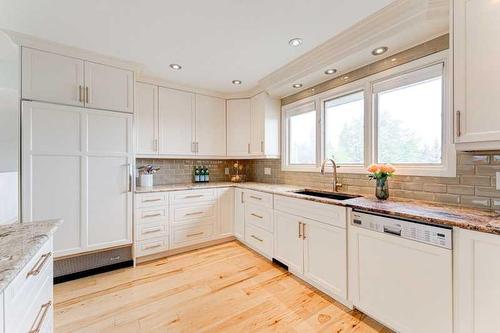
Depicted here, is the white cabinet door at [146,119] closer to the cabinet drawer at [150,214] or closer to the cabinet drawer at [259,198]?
the cabinet drawer at [150,214]

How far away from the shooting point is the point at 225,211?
3.32 meters

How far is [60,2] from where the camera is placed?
1.60m

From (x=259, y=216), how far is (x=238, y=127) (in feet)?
5.13

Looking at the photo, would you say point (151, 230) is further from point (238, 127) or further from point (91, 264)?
point (238, 127)

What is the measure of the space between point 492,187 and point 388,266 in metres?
0.93

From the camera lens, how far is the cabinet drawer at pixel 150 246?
264cm

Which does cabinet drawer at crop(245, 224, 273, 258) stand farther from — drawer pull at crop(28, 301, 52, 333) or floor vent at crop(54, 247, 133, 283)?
drawer pull at crop(28, 301, 52, 333)

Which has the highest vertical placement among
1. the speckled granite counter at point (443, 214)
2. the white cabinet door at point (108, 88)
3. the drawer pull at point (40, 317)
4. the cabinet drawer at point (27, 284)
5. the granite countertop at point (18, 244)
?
the white cabinet door at point (108, 88)

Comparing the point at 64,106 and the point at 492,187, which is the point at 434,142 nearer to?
the point at 492,187

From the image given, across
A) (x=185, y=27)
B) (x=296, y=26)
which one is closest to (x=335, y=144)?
(x=296, y=26)

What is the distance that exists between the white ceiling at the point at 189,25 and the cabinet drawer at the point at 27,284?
173 centimetres

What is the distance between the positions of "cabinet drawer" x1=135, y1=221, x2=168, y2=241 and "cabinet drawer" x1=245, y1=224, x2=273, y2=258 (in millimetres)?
1090

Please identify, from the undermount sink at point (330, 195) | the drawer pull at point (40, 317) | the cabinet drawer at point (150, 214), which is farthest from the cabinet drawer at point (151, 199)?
the undermount sink at point (330, 195)

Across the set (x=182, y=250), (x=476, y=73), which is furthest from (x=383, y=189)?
(x=182, y=250)
